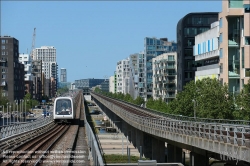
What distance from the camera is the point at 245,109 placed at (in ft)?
173

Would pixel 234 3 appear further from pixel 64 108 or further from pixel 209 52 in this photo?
pixel 64 108

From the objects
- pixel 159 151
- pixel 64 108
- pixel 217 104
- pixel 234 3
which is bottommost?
pixel 159 151

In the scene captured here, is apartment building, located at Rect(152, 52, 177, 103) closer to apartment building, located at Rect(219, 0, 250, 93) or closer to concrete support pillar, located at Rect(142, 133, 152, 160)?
apartment building, located at Rect(219, 0, 250, 93)

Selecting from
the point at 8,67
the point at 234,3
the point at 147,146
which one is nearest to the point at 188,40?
the point at 234,3

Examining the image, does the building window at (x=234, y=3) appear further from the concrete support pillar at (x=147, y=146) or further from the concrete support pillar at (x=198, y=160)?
the concrete support pillar at (x=198, y=160)

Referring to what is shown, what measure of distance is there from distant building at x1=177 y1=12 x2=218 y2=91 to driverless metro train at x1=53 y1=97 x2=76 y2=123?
2445 inches

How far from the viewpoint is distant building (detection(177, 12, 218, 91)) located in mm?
133625

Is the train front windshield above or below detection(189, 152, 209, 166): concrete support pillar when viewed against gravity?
above

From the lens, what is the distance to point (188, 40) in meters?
135

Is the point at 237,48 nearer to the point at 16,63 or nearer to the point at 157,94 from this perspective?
the point at 157,94

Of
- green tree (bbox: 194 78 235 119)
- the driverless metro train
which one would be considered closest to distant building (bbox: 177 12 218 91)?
the driverless metro train

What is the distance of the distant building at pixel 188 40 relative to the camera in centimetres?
13362

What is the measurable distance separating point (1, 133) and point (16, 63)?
15178cm

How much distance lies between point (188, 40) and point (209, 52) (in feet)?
106
